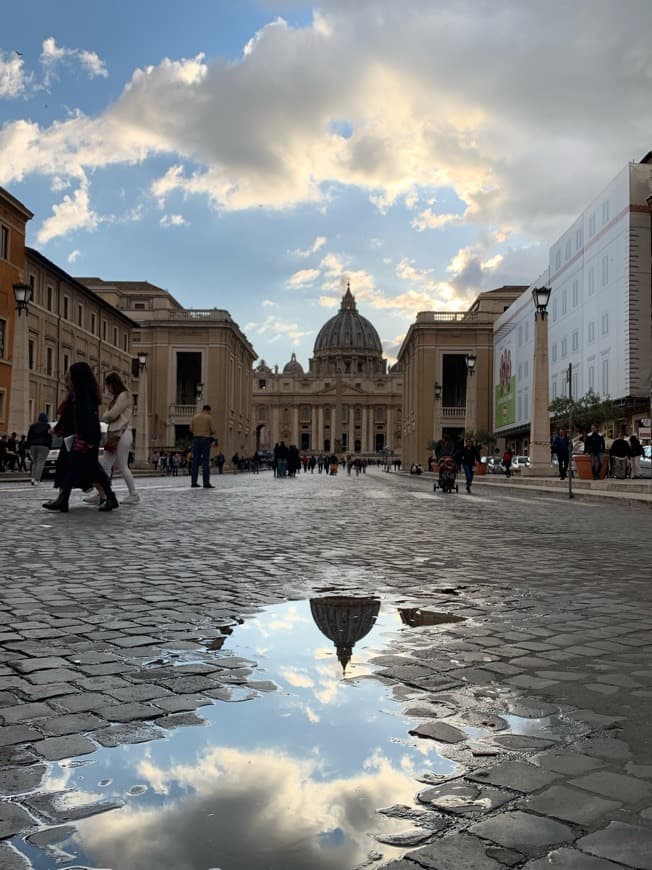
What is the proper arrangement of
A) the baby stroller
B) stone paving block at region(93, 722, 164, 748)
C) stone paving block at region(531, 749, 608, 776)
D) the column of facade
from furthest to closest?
1. the column of facade
2. the baby stroller
3. stone paving block at region(93, 722, 164, 748)
4. stone paving block at region(531, 749, 608, 776)

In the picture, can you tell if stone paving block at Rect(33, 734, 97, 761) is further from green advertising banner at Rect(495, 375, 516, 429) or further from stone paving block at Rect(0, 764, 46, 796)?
green advertising banner at Rect(495, 375, 516, 429)

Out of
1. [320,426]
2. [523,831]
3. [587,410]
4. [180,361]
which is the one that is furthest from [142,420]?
[320,426]

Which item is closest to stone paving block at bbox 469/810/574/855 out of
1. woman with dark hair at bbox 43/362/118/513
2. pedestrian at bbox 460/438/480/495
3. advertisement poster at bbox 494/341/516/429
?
woman with dark hair at bbox 43/362/118/513

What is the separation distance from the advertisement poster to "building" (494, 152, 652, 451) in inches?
396

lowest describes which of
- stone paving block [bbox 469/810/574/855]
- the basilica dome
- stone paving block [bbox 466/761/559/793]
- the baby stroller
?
stone paving block [bbox 469/810/574/855]

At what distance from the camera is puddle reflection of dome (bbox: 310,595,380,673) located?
393cm

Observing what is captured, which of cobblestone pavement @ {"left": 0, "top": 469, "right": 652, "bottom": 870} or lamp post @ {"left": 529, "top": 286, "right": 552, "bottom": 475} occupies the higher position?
lamp post @ {"left": 529, "top": 286, "right": 552, "bottom": 475}

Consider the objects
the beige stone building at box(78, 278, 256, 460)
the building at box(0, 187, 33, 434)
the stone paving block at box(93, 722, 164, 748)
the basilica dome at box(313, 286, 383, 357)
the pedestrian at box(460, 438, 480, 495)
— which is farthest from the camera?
the basilica dome at box(313, 286, 383, 357)

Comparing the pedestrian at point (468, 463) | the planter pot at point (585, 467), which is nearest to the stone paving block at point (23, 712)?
the pedestrian at point (468, 463)

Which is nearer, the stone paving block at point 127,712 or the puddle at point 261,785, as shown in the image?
the puddle at point 261,785

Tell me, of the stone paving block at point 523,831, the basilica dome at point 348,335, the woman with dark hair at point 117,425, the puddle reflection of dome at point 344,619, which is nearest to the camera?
the stone paving block at point 523,831

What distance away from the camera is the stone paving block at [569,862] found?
1.82 meters

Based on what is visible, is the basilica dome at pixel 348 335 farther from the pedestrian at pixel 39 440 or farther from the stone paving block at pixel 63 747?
the stone paving block at pixel 63 747

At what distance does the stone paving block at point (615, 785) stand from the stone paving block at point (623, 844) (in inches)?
7.1
